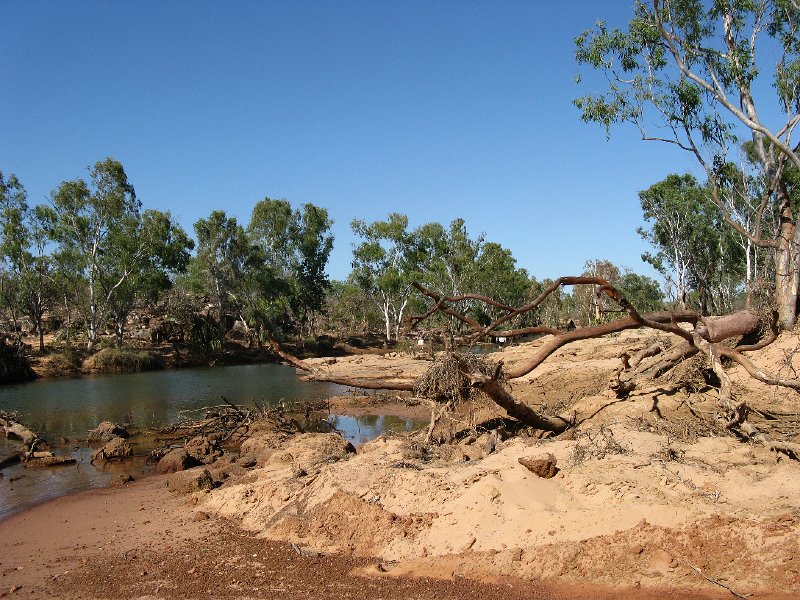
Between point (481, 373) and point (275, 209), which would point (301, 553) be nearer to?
point (481, 373)

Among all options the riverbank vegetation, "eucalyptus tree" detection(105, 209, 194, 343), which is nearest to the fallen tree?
the riverbank vegetation

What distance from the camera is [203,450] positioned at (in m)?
11.8

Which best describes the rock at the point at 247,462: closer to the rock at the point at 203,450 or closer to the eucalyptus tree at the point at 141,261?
the rock at the point at 203,450

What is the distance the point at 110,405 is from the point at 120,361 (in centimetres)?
1624

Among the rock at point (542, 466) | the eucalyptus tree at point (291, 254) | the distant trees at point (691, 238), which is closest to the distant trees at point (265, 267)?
the eucalyptus tree at point (291, 254)

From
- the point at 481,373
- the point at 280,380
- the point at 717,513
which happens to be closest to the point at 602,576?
the point at 717,513

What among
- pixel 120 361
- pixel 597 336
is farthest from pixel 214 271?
pixel 597 336

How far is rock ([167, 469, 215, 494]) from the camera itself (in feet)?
28.7

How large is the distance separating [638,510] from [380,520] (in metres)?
2.51

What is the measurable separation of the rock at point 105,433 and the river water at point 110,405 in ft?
1.22

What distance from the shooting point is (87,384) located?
2745 cm

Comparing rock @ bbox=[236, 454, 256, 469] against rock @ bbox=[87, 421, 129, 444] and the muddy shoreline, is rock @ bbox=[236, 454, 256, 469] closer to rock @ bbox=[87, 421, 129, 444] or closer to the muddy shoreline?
the muddy shoreline

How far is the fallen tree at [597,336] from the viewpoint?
23.9ft

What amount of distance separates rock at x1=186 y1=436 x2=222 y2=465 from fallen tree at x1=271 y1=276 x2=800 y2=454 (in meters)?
2.99
